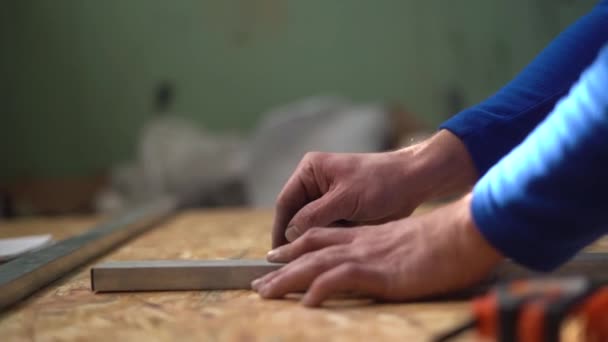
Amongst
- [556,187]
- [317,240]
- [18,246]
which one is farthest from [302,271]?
[18,246]

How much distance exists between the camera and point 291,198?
1.07m

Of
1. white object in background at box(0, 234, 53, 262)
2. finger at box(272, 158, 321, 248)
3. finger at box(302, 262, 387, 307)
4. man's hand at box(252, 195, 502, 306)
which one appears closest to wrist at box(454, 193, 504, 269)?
man's hand at box(252, 195, 502, 306)

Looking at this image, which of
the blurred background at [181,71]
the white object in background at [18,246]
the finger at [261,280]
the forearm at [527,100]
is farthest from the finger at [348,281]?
the blurred background at [181,71]

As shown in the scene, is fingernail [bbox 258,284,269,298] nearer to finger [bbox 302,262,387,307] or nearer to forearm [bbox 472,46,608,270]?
finger [bbox 302,262,387,307]

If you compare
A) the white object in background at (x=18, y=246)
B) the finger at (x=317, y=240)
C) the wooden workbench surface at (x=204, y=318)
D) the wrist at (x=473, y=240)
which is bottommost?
the white object in background at (x=18, y=246)

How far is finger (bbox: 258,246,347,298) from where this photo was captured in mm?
816

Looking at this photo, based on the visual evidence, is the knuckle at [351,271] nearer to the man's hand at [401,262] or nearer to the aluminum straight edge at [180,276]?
the man's hand at [401,262]

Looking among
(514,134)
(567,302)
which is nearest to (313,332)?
(567,302)

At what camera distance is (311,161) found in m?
1.08

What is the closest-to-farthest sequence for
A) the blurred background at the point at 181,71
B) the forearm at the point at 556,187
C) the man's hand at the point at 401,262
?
the forearm at the point at 556,187
the man's hand at the point at 401,262
the blurred background at the point at 181,71

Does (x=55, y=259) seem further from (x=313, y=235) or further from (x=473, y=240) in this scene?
(x=473, y=240)

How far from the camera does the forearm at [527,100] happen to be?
3.34 feet

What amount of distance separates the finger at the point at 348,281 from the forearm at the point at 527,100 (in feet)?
1.23

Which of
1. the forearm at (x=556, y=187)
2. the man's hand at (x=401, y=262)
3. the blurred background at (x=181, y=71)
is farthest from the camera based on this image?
the blurred background at (x=181, y=71)
